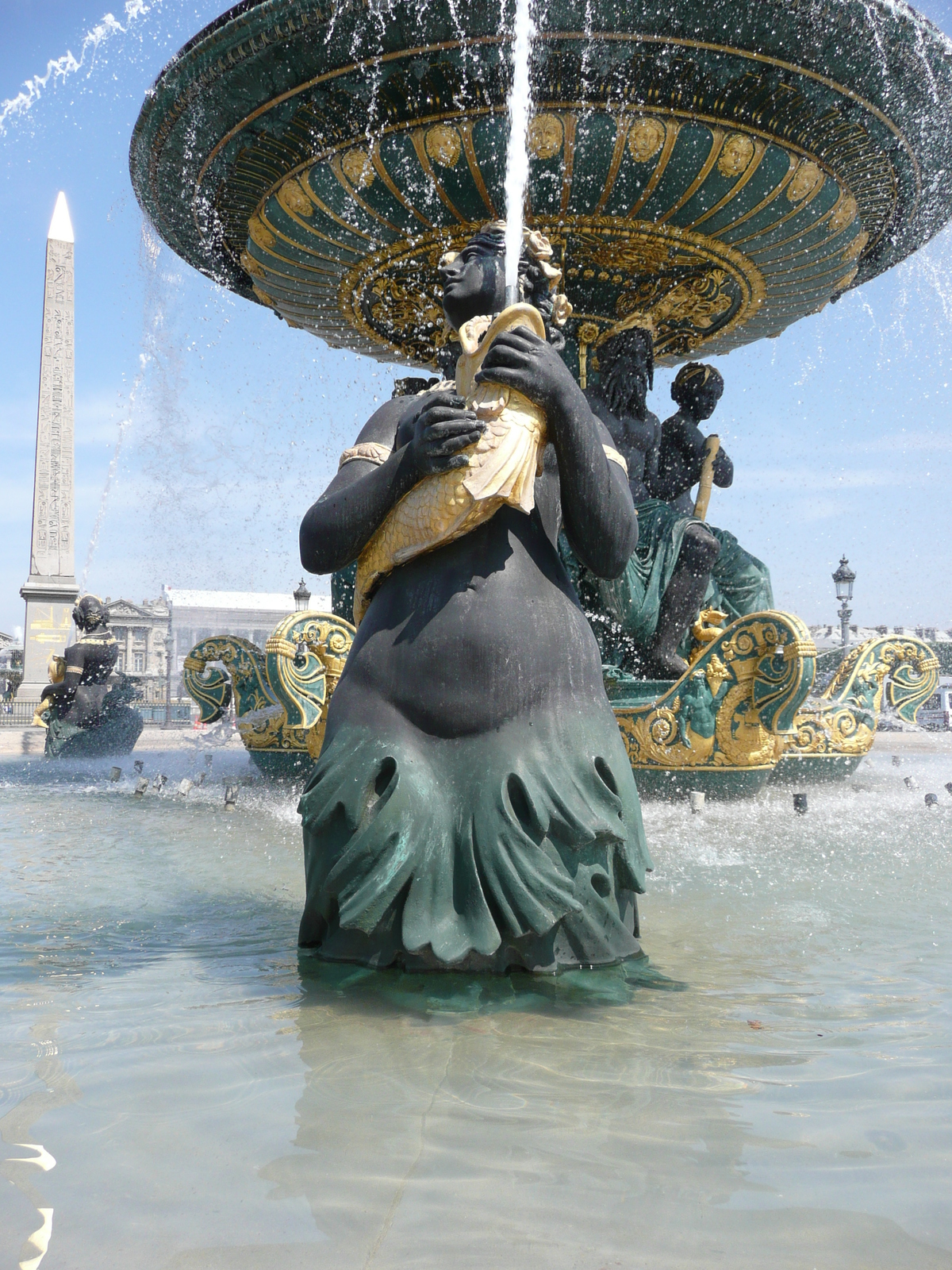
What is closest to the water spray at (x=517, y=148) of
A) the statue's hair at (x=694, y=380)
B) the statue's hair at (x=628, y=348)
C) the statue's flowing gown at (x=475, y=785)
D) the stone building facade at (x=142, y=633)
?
the statue's flowing gown at (x=475, y=785)

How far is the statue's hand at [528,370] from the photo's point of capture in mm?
2344

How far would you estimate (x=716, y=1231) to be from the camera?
1.25 metres

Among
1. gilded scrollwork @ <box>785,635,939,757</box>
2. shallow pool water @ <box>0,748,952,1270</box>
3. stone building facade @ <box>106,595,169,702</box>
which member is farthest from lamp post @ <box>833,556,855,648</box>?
stone building facade @ <box>106,595,169,702</box>

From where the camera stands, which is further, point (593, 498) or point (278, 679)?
point (278, 679)

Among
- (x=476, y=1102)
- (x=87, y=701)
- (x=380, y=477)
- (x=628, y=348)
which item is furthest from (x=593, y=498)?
(x=87, y=701)

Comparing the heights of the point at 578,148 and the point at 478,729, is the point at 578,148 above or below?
above

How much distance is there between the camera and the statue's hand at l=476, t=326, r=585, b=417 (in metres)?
2.34

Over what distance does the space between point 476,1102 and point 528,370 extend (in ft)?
4.93

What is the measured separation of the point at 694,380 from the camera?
7.93 meters

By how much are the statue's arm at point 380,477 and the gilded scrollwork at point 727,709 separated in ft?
13.8

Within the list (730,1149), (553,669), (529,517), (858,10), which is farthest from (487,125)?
(730,1149)

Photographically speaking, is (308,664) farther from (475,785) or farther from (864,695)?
(475,785)

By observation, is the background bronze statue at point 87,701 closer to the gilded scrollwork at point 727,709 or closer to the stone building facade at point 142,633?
the gilded scrollwork at point 727,709

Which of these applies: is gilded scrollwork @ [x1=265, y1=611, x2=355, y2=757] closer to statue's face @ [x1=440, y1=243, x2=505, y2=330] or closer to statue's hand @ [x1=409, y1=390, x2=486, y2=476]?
statue's face @ [x1=440, y1=243, x2=505, y2=330]
